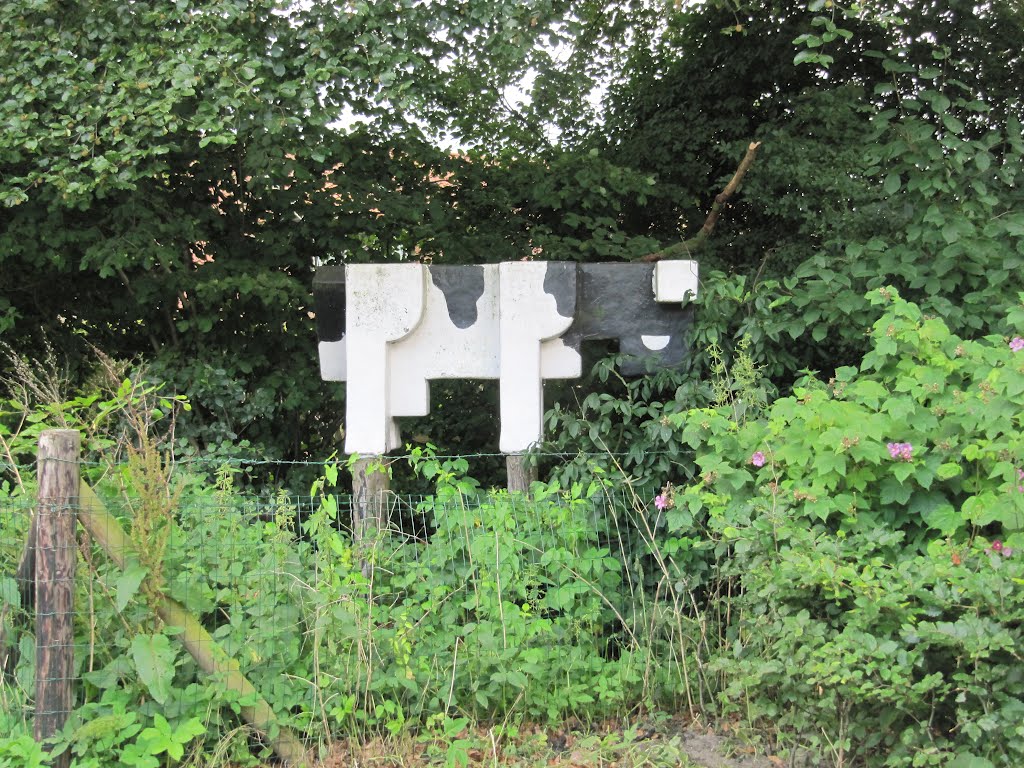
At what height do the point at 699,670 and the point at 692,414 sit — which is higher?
the point at 692,414

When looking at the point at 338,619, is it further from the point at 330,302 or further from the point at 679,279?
the point at 679,279

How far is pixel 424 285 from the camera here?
5.40 m

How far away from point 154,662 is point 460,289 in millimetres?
2698

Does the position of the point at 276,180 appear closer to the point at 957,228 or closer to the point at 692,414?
the point at 692,414

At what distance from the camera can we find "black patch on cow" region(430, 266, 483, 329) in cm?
543

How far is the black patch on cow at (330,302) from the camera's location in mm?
5605

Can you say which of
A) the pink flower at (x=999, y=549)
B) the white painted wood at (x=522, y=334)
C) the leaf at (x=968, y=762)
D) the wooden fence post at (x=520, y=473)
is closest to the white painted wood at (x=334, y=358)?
the white painted wood at (x=522, y=334)

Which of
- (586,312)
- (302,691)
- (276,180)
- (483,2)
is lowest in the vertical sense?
(302,691)

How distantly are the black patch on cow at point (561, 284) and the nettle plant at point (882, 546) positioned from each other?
1.07 metres

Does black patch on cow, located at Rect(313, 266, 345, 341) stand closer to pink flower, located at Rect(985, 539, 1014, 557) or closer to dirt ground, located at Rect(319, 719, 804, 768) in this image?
dirt ground, located at Rect(319, 719, 804, 768)

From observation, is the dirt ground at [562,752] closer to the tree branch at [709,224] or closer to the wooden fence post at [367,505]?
the wooden fence post at [367,505]

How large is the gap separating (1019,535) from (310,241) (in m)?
5.73

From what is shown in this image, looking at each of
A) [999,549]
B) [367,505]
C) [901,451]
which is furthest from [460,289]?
[999,549]

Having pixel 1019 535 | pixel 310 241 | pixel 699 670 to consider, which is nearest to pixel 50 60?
pixel 310 241
